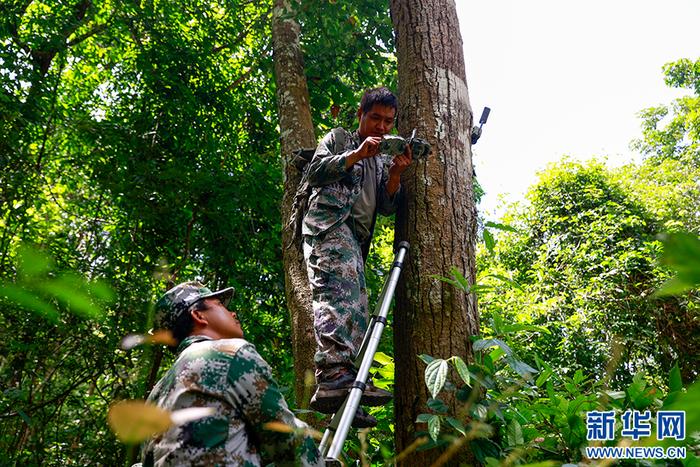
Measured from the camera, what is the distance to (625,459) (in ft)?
6.30

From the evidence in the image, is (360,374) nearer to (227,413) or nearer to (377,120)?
(227,413)

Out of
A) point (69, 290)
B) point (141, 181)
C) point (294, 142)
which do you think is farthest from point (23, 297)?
point (141, 181)

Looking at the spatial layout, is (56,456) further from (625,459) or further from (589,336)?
(589,336)

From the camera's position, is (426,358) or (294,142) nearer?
(426,358)

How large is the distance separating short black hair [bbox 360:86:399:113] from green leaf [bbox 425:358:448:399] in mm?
1396

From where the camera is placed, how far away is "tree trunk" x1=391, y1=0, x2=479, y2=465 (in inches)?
91.0

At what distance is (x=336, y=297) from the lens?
2.56 m

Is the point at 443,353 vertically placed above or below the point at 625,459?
above

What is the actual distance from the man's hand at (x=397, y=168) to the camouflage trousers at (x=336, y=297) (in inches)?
11.9

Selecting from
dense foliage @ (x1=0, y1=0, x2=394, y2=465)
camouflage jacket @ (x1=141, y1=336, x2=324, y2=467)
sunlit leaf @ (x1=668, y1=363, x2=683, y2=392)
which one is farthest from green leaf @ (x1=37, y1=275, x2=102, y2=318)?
dense foliage @ (x1=0, y1=0, x2=394, y2=465)

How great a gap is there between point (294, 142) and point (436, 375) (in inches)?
87.1

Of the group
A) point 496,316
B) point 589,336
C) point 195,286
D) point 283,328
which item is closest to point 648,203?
point 589,336

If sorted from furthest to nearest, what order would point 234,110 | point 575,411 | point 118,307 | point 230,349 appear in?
point 234,110 → point 118,307 → point 575,411 → point 230,349

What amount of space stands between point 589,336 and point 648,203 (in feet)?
14.1
